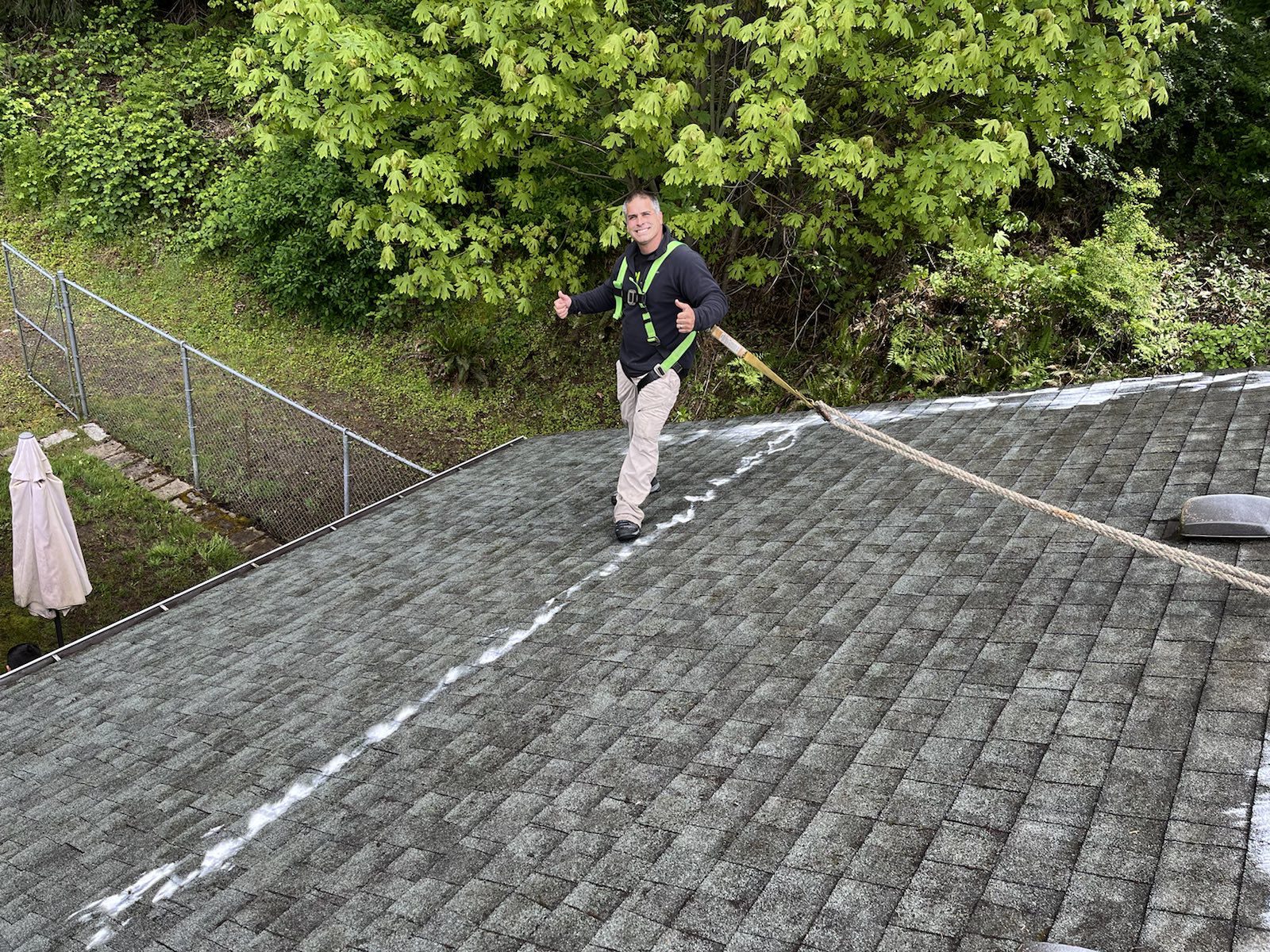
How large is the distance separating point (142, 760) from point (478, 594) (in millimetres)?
1786

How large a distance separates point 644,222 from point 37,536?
209 inches

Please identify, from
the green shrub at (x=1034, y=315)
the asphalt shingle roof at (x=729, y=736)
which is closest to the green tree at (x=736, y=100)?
the green shrub at (x=1034, y=315)

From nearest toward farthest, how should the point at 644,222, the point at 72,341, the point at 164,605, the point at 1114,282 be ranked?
the point at 644,222
the point at 164,605
the point at 1114,282
the point at 72,341

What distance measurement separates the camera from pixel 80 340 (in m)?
12.9

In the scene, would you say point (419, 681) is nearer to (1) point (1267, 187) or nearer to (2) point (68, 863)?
(2) point (68, 863)

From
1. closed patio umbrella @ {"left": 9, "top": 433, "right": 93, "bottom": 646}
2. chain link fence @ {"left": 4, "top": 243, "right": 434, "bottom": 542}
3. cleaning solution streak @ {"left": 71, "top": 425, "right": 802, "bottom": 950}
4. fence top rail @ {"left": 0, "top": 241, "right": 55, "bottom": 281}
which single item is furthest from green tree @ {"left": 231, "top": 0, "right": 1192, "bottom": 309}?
cleaning solution streak @ {"left": 71, "top": 425, "right": 802, "bottom": 950}

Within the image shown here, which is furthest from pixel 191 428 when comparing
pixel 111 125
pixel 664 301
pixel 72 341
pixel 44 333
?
pixel 111 125

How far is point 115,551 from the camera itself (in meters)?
9.88

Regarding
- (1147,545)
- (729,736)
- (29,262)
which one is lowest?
(729,736)

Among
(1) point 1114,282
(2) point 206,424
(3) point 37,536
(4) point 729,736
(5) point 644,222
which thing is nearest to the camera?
(4) point 729,736

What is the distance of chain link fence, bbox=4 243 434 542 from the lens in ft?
34.9

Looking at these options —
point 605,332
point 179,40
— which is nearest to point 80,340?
point 605,332

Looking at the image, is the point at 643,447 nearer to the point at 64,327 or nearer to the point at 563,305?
the point at 563,305

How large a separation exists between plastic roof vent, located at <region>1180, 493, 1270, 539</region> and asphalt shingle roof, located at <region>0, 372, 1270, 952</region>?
0.16 metres
